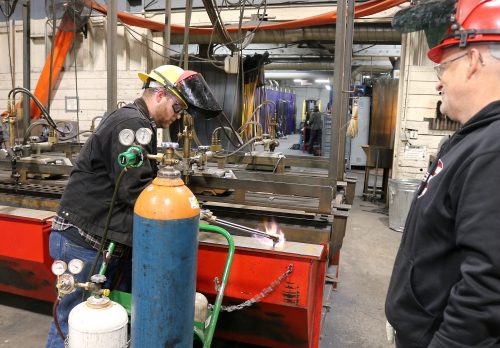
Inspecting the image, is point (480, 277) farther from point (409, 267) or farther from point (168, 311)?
point (168, 311)

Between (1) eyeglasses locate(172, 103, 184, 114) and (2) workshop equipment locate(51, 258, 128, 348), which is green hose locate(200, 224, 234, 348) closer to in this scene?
(2) workshop equipment locate(51, 258, 128, 348)

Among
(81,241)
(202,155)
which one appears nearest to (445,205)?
(81,241)

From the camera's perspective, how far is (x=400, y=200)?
4.46 m

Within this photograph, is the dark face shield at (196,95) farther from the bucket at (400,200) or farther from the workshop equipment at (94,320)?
the bucket at (400,200)

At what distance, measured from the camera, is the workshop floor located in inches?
89.5

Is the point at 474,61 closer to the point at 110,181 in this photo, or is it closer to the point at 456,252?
the point at 456,252

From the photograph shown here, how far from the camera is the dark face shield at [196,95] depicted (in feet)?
5.25

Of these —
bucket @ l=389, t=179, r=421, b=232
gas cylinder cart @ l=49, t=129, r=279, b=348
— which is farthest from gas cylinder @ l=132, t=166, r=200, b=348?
bucket @ l=389, t=179, r=421, b=232

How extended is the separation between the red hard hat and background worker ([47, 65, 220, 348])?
994 millimetres

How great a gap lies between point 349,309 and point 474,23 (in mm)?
2241

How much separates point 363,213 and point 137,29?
409 cm

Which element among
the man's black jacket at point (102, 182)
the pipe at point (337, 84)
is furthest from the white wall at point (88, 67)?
the man's black jacket at point (102, 182)

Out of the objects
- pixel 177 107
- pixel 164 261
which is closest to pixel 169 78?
pixel 177 107

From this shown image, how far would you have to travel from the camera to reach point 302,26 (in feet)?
16.8
